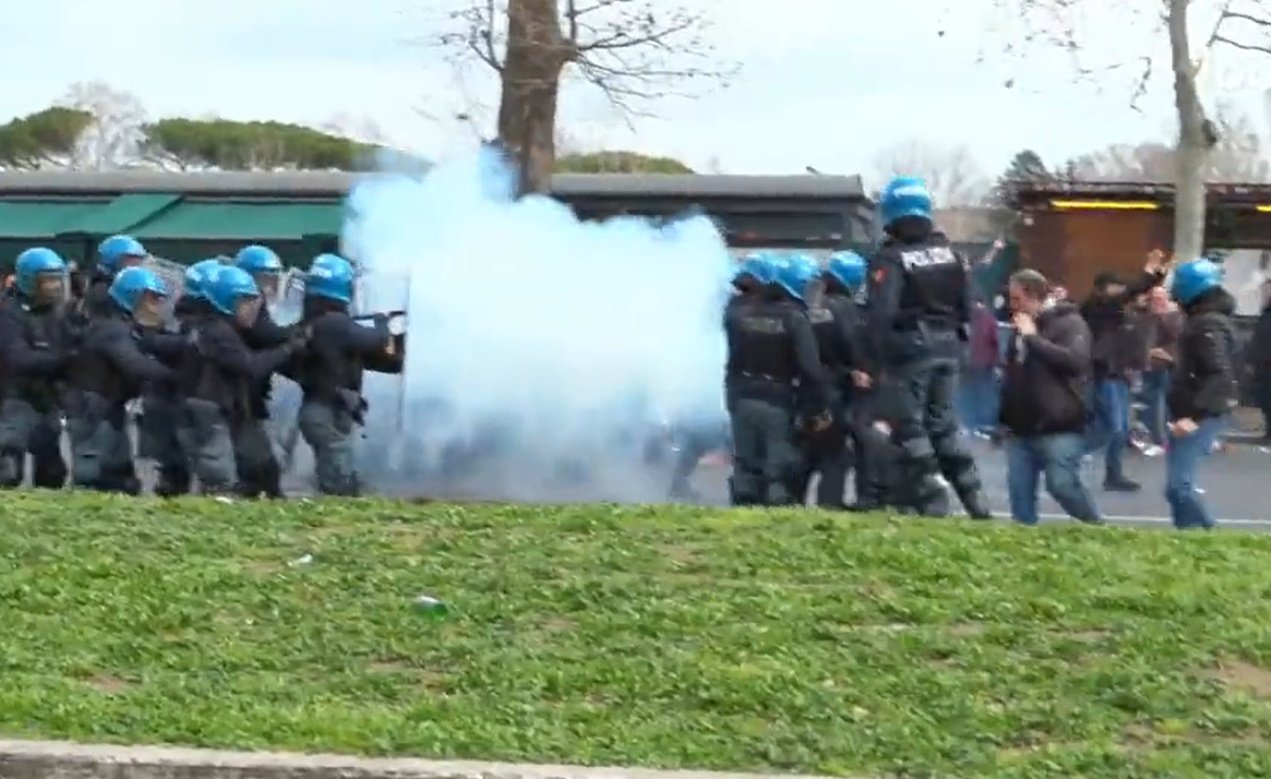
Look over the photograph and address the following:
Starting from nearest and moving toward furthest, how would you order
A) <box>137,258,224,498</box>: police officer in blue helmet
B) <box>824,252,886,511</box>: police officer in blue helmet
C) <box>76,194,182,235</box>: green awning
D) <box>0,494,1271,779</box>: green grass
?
<box>0,494,1271,779</box>: green grass → <box>824,252,886,511</box>: police officer in blue helmet → <box>137,258,224,498</box>: police officer in blue helmet → <box>76,194,182,235</box>: green awning

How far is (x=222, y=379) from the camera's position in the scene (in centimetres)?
1078

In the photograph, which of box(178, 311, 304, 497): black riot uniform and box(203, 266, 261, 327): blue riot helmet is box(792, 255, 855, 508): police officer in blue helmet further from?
box(203, 266, 261, 327): blue riot helmet

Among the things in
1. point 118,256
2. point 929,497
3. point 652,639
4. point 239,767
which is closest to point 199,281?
point 118,256

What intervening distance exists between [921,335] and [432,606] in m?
3.63

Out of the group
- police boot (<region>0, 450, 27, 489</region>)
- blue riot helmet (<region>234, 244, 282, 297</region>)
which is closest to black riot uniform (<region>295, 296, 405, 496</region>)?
blue riot helmet (<region>234, 244, 282, 297</region>)

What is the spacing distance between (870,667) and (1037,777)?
1052mm

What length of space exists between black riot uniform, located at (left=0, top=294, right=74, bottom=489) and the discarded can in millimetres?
4541

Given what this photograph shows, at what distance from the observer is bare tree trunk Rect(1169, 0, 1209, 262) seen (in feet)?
72.1

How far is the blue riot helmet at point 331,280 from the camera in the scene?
35.9 feet

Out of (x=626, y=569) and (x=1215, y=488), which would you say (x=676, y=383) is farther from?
(x=1215, y=488)

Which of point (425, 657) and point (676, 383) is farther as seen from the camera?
point (676, 383)

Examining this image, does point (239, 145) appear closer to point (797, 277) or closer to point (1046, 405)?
point (797, 277)

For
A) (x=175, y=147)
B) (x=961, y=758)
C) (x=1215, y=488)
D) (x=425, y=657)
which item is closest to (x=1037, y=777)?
(x=961, y=758)

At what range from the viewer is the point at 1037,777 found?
5.76 meters
